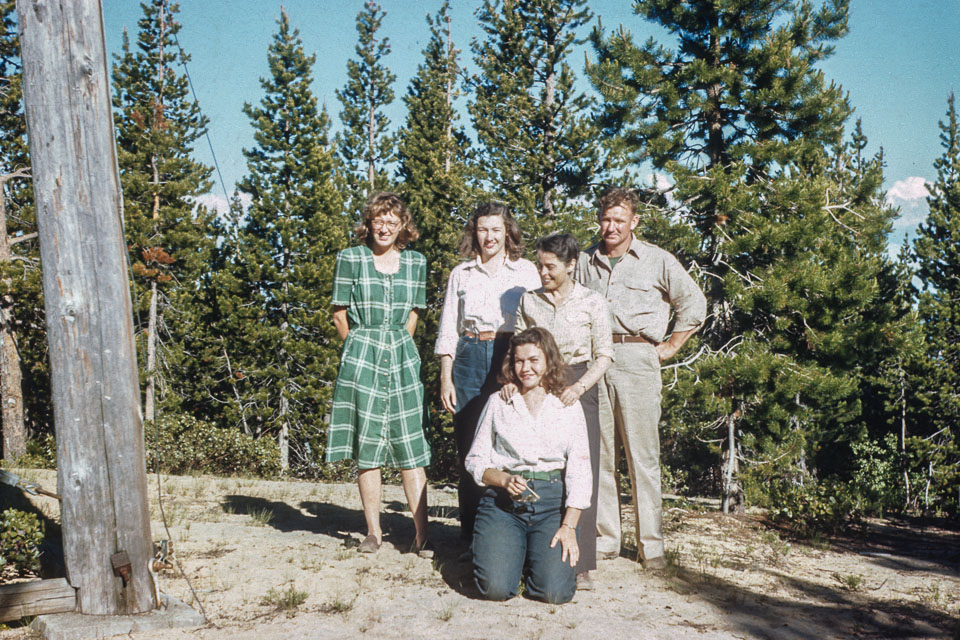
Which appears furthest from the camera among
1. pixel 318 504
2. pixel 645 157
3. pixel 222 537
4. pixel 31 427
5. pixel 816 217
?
pixel 31 427

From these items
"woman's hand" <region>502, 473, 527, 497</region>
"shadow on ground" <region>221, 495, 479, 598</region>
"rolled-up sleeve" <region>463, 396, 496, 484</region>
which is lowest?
"shadow on ground" <region>221, 495, 479, 598</region>

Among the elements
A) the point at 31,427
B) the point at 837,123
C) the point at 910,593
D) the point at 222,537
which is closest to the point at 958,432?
the point at 837,123

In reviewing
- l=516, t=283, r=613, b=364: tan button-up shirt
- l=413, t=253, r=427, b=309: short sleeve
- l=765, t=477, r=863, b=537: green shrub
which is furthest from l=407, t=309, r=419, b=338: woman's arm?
l=765, t=477, r=863, b=537: green shrub

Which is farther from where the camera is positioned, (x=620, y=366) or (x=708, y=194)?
(x=708, y=194)

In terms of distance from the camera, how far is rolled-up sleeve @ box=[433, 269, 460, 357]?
14.4ft

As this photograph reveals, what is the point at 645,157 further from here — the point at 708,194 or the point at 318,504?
the point at 318,504

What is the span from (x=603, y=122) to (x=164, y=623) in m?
7.19

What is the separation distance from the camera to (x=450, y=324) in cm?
440

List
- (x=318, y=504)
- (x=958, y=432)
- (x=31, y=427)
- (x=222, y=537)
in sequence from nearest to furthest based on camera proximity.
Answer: (x=222, y=537)
(x=318, y=504)
(x=958, y=432)
(x=31, y=427)

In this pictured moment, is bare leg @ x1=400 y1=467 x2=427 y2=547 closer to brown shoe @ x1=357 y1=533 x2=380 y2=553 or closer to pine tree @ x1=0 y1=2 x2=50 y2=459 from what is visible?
brown shoe @ x1=357 y1=533 x2=380 y2=553

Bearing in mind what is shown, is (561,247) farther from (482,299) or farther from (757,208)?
(757,208)

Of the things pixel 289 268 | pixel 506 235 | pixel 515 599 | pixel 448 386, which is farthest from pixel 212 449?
pixel 515 599

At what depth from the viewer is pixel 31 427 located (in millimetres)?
22906

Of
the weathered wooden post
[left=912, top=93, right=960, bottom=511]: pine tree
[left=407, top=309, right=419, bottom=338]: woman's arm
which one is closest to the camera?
the weathered wooden post
